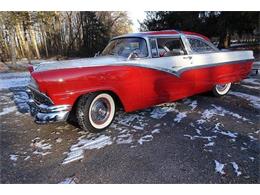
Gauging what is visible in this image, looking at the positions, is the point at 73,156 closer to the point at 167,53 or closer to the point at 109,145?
the point at 109,145

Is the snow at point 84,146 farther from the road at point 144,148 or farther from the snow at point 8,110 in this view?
the snow at point 8,110

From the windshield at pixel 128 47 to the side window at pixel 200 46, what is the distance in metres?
1.36

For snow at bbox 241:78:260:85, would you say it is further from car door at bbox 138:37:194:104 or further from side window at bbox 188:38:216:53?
car door at bbox 138:37:194:104

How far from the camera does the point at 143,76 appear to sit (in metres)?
4.69

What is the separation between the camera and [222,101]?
607 centimetres

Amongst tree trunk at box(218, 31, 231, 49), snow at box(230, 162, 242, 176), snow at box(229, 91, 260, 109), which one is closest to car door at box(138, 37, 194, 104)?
snow at box(229, 91, 260, 109)

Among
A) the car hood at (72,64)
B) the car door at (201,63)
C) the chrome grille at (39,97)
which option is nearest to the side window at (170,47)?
the car door at (201,63)

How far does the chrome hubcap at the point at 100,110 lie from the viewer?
169 inches

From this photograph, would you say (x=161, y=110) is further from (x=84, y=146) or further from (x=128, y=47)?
(x=84, y=146)

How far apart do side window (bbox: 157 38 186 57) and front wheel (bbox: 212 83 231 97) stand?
152 centimetres

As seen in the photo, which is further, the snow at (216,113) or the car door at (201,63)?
the car door at (201,63)

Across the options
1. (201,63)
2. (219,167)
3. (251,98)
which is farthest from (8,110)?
(251,98)

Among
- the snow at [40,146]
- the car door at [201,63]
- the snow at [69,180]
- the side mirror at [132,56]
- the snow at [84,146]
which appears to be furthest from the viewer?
the car door at [201,63]

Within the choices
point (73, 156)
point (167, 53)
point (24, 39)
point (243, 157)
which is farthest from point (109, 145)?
point (24, 39)
